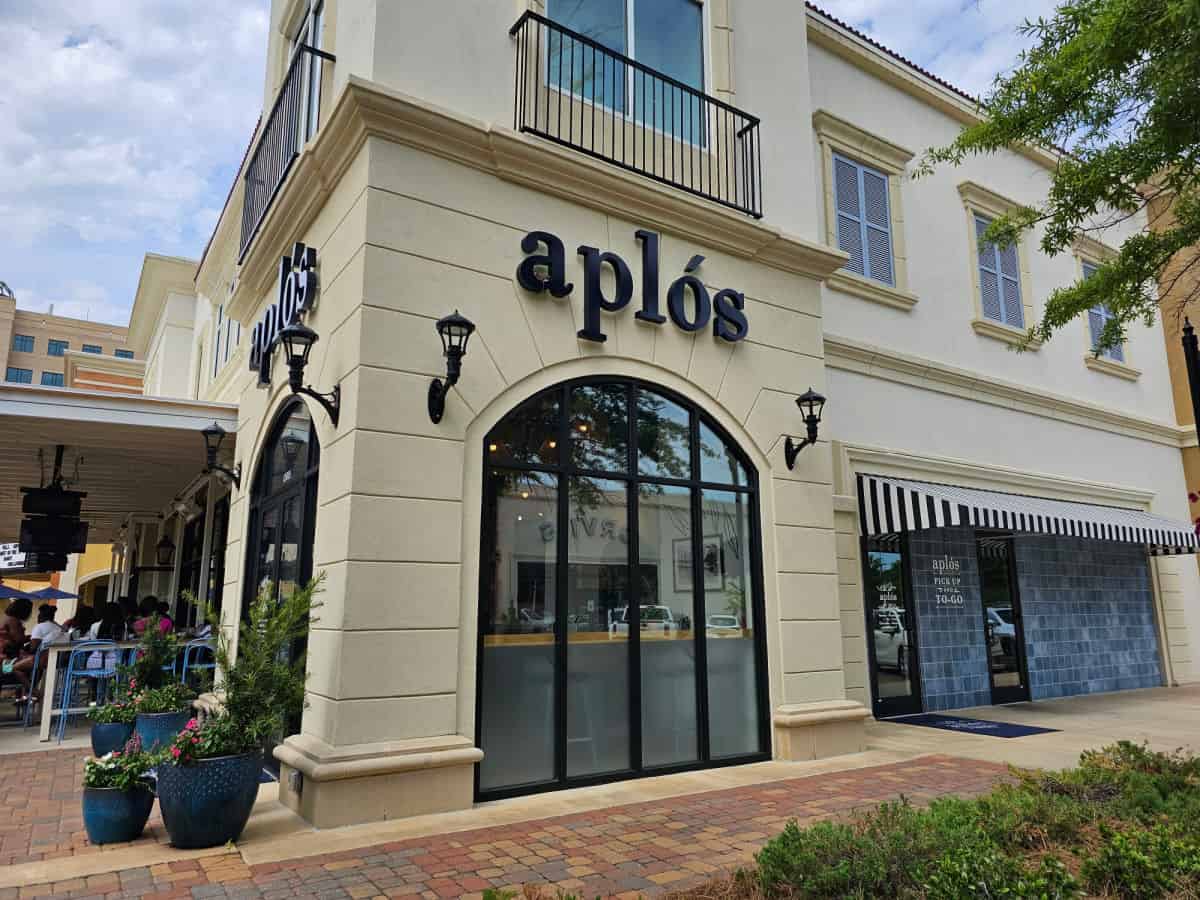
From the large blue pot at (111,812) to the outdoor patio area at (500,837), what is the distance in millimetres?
84

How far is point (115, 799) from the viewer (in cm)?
483

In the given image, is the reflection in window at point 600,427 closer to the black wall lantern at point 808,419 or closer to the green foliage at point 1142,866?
the black wall lantern at point 808,419

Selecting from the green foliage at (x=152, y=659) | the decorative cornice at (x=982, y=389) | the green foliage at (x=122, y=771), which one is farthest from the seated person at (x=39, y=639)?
the decorative cornice at (x=982, y=389)

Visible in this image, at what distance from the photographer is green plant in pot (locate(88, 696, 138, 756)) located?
7.04 m

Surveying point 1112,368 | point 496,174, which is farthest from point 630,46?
point 1112,368

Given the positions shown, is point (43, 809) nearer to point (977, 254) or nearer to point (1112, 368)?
point (977, 254)

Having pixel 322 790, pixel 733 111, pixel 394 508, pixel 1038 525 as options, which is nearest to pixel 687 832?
pixel 322 790

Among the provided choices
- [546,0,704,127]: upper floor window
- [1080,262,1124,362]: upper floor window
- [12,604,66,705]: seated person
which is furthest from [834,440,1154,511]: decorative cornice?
[12,604,66,705]: seated person

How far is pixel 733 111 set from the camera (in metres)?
8.02

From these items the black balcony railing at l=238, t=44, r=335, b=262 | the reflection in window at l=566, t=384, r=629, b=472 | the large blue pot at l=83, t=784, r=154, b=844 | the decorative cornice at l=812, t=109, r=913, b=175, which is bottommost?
the large blue pot at l=83, t=784, r=154, b=844

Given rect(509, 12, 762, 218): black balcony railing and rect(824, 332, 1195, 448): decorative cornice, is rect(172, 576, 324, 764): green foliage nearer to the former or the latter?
rect(509, 12, 762, 218): black balcony railing

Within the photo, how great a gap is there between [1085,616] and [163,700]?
41.8ft

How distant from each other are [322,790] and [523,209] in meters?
4.43

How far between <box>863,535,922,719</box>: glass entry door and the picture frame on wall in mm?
3384
